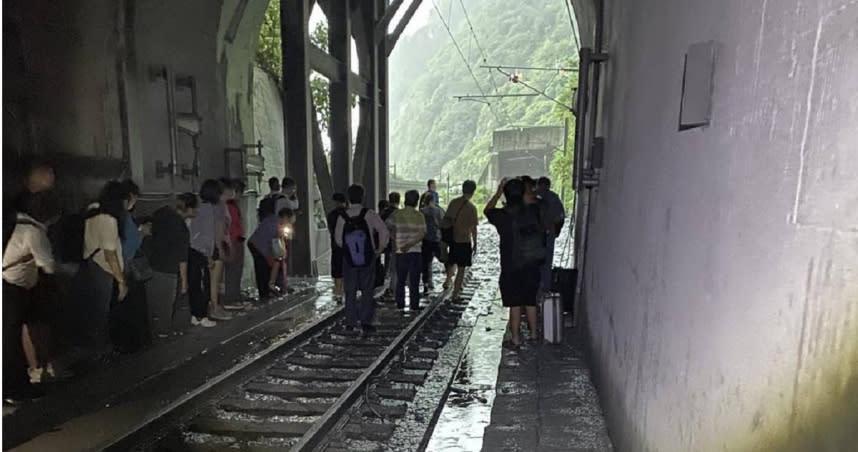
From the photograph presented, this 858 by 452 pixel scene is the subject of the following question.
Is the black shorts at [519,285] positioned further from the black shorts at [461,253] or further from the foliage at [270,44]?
the foliage at [270,44]

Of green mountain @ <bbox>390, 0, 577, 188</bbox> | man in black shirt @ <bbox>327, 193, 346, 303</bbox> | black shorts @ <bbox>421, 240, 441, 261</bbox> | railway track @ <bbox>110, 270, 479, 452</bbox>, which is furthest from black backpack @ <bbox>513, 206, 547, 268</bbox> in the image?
green mountain @ <bbox>390, 0, 577, 188</bbox>

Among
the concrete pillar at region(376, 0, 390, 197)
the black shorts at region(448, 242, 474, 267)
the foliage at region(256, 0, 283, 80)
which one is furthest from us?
the concrete pillar at region(376, 0, 390, 197)

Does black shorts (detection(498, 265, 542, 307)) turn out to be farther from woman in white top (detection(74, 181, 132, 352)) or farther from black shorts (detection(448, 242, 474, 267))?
woman in white top (detection(74, 181, 132, 352))

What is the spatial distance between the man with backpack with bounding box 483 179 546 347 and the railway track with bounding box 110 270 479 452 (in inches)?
47.3

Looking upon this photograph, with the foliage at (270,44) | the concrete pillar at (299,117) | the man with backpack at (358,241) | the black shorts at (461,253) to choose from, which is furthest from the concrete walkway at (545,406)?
the foliage at (270,44)

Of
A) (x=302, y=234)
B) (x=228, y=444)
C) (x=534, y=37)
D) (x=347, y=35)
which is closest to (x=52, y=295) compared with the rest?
(x=228, y=444)

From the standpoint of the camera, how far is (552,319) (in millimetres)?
6727

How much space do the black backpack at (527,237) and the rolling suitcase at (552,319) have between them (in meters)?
0.62

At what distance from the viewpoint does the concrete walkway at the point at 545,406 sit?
13.5 ft

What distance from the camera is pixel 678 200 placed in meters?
2.84

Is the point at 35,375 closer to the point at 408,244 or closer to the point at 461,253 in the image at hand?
the point at 408,244

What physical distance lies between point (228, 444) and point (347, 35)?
515 inches

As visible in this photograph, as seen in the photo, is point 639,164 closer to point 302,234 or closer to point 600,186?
point 600,186

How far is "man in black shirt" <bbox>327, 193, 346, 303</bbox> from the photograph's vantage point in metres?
7.65
